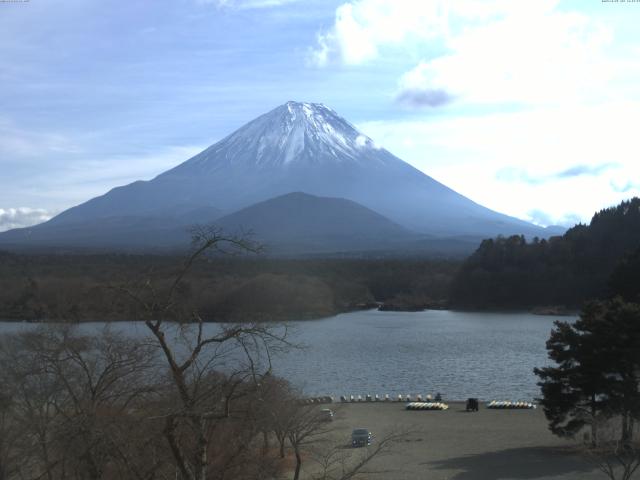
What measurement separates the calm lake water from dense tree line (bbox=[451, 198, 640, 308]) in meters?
7.73

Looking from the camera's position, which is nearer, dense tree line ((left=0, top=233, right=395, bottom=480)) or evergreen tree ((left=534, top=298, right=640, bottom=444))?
dense tree line ((left=0, top=233, right=395, bottom=480))

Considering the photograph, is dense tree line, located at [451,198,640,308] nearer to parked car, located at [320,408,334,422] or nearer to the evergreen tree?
the evergreen tree

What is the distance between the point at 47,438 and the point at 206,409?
282 cm

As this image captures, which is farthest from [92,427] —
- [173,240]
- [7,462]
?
[173,240]

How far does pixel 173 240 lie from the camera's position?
77375 millimetres

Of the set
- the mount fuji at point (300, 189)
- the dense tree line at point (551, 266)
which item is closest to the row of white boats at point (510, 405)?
the dense tree line at point (551, 266)

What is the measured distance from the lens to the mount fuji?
4031 inches

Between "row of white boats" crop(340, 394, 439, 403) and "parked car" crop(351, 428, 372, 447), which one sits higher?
"parked car" crop(351, 428, 372, 447)

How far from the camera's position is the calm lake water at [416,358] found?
19750 mm

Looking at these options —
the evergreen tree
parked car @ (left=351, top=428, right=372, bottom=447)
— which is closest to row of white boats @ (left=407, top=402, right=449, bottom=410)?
parked car @ (left=351, top=428, right=372, bottom=447)

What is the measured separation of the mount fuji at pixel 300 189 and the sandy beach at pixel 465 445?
80.7 m

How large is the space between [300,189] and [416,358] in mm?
89155

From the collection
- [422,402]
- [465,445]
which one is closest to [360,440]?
[465,445]

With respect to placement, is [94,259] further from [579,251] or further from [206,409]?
[206,409]
